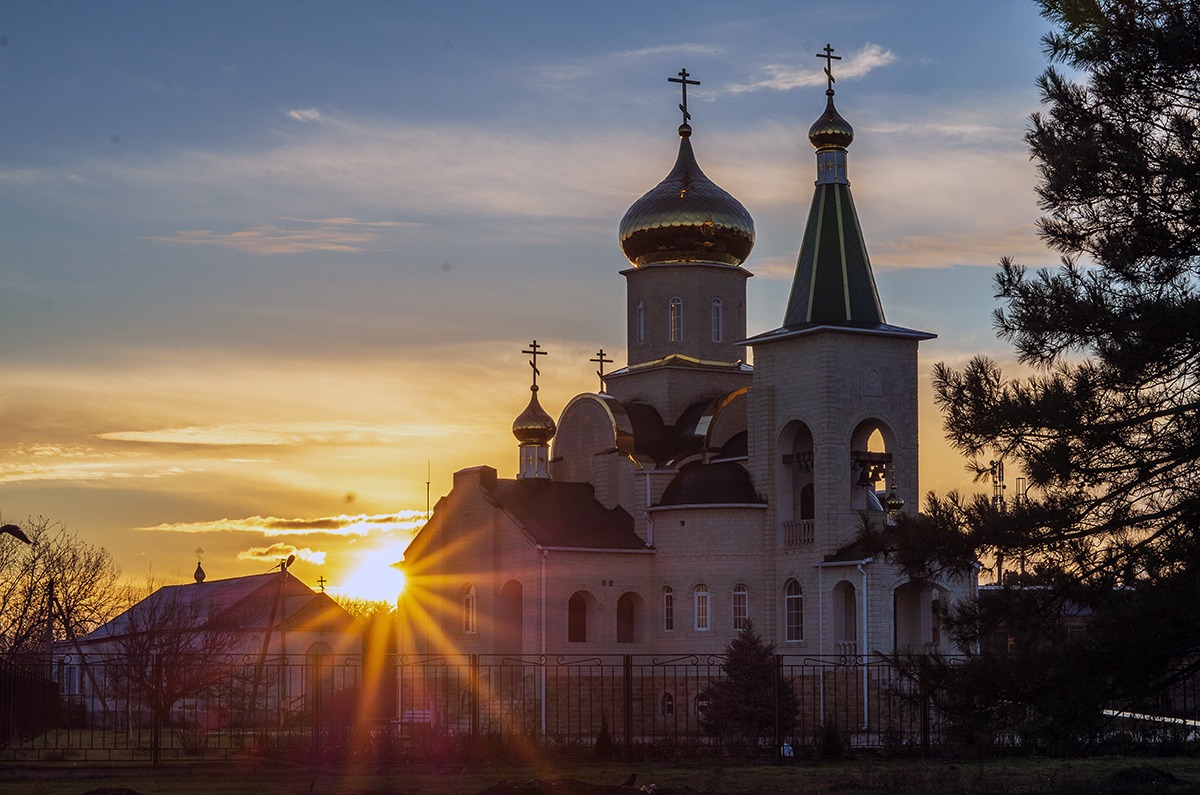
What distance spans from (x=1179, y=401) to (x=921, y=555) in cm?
246

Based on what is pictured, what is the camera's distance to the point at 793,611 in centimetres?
3148

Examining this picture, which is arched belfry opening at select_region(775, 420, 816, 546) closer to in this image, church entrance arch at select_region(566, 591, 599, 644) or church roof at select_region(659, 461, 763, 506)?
church roof at select_region(659, 461, 763, 506)

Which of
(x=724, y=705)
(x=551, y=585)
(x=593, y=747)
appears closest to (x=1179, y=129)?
(x=593, y=747)

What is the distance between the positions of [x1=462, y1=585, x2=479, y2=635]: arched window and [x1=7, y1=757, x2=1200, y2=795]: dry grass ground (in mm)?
17118

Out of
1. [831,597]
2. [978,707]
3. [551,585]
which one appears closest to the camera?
[978,707]

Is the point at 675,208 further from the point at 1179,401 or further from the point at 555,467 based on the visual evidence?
the point at 1179,401

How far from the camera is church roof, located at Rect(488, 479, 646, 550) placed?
108ft

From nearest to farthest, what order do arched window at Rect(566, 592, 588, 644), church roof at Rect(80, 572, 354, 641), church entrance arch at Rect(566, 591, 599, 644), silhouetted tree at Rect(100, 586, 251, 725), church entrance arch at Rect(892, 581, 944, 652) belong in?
silhouetted tree at Rect(100, 586, 251, 725) → church entrance arch at Rect(892, 581, 944, 652) → church entrance arch at Rect(566, 591, 599, 644) → arched window at Rect(566, 592, 588, 644) → church roof at Rect(80, 572, 354, 641)

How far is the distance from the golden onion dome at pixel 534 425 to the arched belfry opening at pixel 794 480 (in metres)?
8.15

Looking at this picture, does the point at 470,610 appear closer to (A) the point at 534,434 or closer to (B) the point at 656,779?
(A) the point at 534,434

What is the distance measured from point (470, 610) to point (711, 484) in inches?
252

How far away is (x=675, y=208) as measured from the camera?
36.0m

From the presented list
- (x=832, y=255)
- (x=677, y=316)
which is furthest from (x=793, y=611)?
(x=677, y=316)

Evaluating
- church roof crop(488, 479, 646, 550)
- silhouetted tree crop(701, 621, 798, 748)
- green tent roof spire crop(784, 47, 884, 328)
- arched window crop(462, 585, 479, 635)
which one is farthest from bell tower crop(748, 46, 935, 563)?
arched window crop(462, 585, 479, 635)
